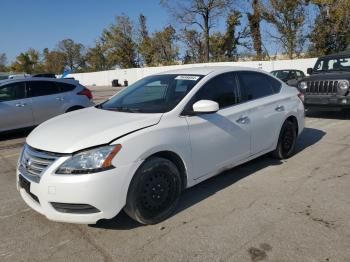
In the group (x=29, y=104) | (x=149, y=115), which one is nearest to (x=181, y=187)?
(x=149, y=115)

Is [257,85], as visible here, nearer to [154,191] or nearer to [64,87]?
[154,191]

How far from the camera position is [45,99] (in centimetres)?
920

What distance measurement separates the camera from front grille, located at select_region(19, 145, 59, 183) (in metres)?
3.35

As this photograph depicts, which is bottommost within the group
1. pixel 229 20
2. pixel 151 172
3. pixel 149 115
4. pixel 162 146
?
pixel 151 172

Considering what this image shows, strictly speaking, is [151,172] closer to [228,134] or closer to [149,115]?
[149,115]

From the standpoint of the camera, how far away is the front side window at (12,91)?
8703mm

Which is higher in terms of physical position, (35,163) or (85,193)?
(35,163)

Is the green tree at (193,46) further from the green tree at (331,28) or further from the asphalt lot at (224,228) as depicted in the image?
the asphalt lot at (224,228)

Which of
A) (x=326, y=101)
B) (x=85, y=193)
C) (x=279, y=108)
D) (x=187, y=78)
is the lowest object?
(x=326, y=101)

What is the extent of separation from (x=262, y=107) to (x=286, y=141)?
1015 mm

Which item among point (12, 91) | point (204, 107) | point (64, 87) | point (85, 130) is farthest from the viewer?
point (64, 87)

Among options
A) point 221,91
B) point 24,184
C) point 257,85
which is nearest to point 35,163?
point 24,184

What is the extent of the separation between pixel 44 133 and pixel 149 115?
45.3 inches

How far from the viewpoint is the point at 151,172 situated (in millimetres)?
3557
